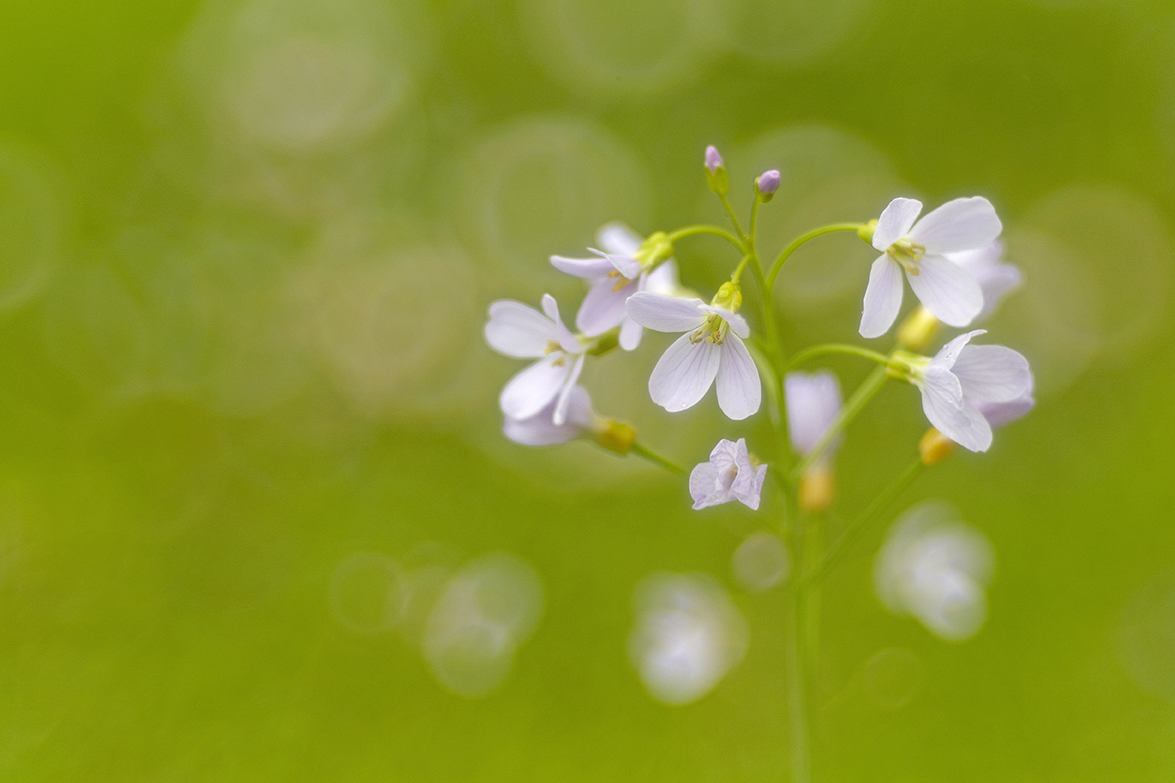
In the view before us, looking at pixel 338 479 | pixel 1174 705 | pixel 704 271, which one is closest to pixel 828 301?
pixel 704 271

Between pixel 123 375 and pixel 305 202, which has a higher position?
pixel 305 202

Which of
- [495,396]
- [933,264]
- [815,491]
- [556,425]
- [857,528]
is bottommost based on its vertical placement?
[495,396]

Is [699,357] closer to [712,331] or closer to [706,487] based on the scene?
[712,331]

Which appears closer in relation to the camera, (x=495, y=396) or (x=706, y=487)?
(x=706, y=487)

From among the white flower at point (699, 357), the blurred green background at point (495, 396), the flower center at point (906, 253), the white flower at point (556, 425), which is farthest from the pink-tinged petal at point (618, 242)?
the blurred green background at point (495, 396)

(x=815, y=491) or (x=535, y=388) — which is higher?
(x=535, y=388)

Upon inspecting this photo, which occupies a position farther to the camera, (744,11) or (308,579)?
(744,11)

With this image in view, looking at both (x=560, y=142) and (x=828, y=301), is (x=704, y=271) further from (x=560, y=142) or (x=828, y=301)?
(x=560, y=142)

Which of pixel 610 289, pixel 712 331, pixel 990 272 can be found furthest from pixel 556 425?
pixel 990 272
